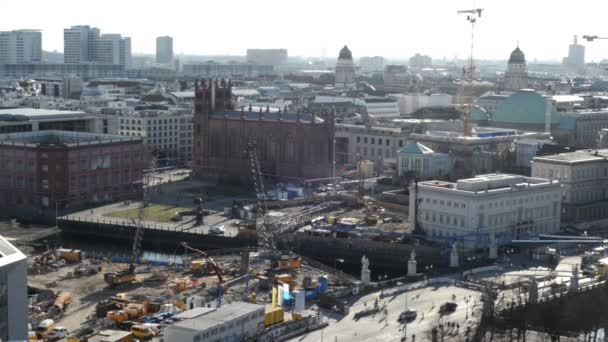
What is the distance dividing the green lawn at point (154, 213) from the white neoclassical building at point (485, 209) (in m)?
14.5

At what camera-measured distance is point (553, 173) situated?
199 feet

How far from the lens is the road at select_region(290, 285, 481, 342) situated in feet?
116

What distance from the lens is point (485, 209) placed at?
51938 millimetres

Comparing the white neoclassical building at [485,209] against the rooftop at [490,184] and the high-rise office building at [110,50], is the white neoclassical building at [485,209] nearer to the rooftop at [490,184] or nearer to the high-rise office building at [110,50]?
the rooftop at [490,184]

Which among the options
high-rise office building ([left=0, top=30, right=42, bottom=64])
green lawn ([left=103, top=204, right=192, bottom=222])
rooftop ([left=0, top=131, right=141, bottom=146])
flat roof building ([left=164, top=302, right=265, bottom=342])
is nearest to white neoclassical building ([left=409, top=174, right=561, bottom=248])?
green lawn ([left=103, top=204, right=192, bottom=222])

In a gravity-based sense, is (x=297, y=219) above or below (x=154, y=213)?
above

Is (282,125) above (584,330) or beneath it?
above

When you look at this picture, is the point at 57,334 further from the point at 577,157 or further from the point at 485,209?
the point at 577,157

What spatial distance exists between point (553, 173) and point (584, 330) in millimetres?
26504

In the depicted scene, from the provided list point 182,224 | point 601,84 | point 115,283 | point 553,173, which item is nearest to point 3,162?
point 182,224

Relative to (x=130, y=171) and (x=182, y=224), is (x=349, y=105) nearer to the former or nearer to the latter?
(x=130, y=171)

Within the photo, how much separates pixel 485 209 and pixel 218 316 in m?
21.4

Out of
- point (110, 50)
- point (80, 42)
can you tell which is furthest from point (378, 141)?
point (80, 42)

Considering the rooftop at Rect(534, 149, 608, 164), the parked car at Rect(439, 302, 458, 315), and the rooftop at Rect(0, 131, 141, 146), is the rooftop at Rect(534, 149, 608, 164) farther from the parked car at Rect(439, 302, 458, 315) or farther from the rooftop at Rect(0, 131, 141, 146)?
the rooftop at Rect(0, 131, 141, 146)
